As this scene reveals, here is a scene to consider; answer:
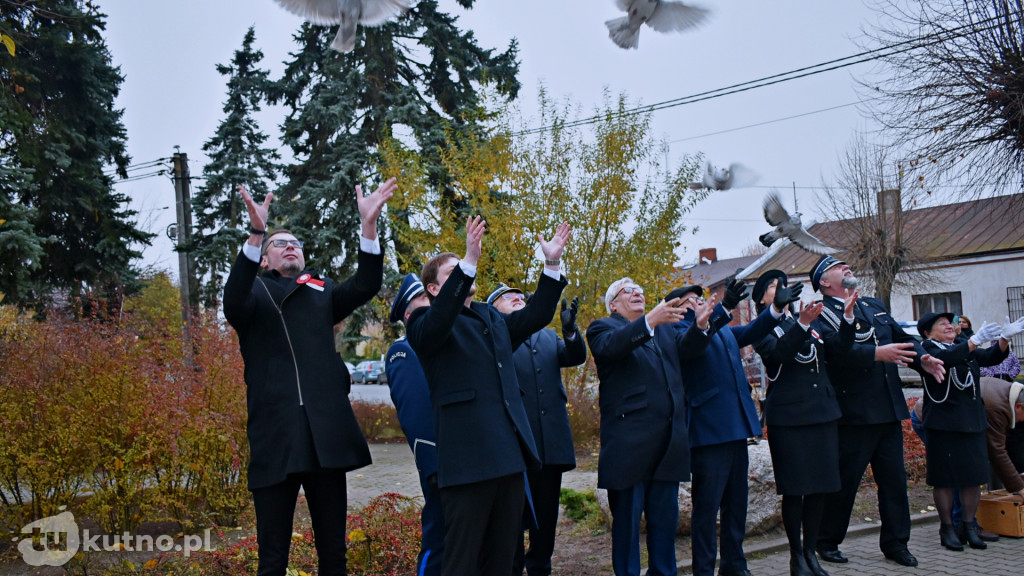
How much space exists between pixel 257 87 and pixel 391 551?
1780cm

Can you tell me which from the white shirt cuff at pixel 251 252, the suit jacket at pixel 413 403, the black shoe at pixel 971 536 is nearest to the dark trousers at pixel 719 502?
the suit jacket at pixel 413 403

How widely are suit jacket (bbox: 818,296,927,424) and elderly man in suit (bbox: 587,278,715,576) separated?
4.42 ft

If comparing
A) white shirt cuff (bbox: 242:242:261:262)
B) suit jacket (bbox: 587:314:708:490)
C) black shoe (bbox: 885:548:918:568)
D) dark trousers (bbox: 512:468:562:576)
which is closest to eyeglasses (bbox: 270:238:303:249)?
white shirt cuff (bbox: 242:242:261:262)

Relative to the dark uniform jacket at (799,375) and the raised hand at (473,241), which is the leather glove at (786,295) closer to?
the dark uniform jacket at (799,375)

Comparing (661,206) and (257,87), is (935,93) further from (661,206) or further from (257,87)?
(257,87)

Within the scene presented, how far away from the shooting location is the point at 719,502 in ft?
16.9

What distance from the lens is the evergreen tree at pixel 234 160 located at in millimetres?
20375

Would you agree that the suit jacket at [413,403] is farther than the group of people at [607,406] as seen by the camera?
Yes

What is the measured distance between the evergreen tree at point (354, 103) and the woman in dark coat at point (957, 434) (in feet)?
41.9

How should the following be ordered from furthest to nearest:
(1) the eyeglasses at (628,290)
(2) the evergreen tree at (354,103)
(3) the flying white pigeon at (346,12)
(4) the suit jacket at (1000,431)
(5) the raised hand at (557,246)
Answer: (2) the evergreen tree at (354,103), (4) the suit jacket at (1000,431), (1) the eyeglasses at (628,290), (3) the flying white pigeon at (346,12), (5) the raised hand at (557,246)

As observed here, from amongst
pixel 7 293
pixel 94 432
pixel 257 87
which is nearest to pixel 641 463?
pixel 94 432

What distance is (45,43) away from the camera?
45.2ft

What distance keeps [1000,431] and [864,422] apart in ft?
5.83

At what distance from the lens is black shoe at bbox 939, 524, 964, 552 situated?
604 centimetres
